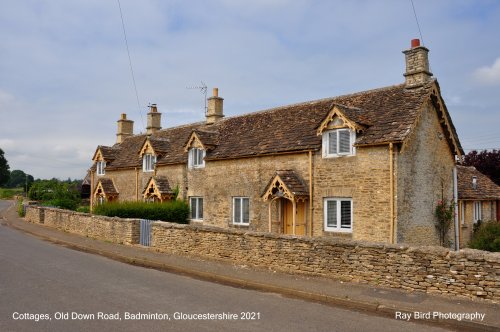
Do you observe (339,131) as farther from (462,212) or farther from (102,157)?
(102,157)

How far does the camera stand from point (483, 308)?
8.77 metres

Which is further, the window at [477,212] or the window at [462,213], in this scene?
the window at [477,212]

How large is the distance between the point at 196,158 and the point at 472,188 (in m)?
16.4

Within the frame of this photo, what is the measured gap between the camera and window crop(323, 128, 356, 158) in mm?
17547

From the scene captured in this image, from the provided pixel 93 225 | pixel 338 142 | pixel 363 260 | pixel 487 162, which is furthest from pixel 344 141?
pixel 487 162

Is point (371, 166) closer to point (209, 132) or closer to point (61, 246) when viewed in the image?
point (209, 132)

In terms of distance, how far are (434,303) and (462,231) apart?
1446cm

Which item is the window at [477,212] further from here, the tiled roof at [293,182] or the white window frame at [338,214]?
the tiled roof at [293,182]

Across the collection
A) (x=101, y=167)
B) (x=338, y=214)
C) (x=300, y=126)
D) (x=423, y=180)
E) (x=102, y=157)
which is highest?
(x=300, y=126)

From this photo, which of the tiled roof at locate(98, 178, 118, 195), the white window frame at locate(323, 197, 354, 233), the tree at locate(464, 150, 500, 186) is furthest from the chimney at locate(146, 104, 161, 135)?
the tree at locate(464, 150, 500, 186)

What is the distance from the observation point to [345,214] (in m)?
17.7

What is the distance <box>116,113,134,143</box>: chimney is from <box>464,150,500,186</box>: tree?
3506cm

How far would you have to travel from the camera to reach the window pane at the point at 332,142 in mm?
18203

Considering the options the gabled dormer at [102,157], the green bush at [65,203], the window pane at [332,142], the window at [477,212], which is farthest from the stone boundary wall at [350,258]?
the green bush at [65,203]
